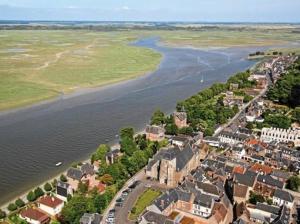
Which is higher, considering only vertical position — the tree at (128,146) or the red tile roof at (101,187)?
the tree at (128,146)

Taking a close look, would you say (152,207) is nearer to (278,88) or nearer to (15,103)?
(15,103)

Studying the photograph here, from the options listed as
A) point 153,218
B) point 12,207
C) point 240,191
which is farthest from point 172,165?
point 12,207

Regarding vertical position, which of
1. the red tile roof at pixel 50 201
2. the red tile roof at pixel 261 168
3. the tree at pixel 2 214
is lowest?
the tree at pixel 2 214

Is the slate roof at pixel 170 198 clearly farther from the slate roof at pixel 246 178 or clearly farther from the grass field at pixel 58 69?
the grass field at pixel 58 69

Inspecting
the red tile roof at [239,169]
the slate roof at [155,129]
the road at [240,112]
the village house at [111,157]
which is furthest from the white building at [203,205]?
the road at [240,112]

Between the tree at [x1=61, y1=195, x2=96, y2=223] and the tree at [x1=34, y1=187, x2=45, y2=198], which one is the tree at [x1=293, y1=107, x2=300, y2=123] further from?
the tree at [x1=34, y1=187, x2=45, y2=198]

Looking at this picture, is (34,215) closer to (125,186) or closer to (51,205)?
(51,205)
